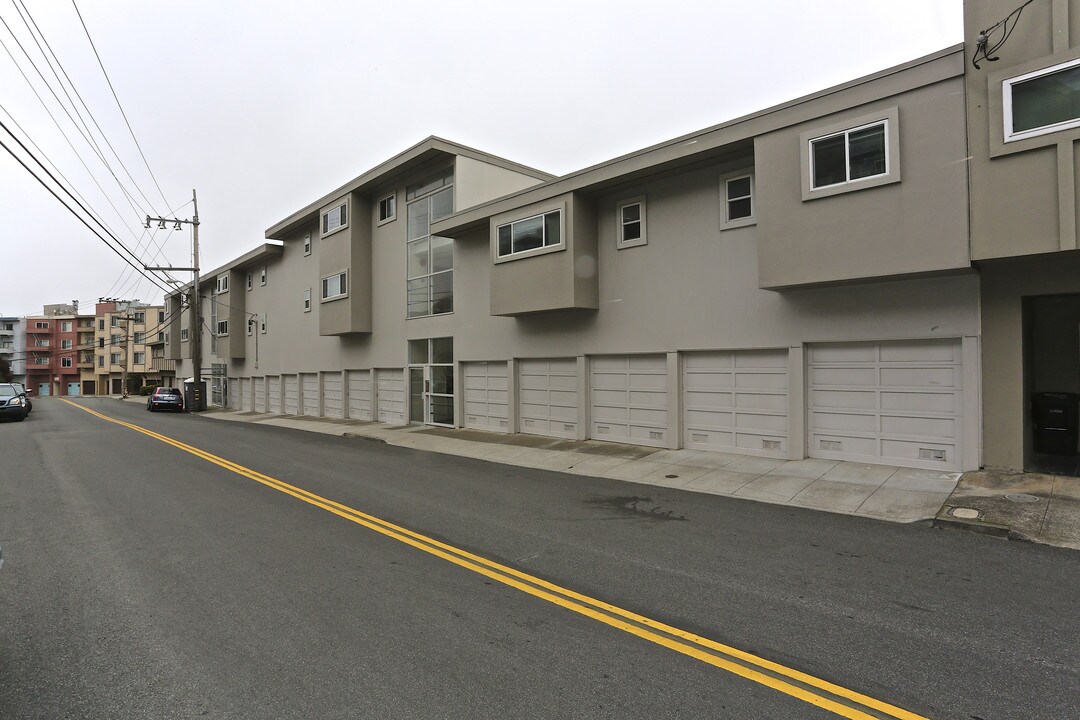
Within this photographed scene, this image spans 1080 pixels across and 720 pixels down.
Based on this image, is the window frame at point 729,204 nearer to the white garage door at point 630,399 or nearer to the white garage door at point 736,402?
the white garage door at point 736,402

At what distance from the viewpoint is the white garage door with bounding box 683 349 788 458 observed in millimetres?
10969

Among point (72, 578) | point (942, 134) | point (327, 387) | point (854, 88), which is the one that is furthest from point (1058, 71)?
point (327, 387)

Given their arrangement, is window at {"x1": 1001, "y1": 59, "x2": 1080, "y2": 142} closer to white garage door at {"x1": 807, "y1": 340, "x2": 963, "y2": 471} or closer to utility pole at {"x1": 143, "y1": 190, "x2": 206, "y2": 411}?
white garage door at {"x1": 807, "y1": 340, "x2": 963, "y2": 471}

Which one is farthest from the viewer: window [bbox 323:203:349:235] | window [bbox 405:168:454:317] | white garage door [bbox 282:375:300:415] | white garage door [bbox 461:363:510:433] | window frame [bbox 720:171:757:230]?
white garage door [bbox 282:375:300:415]

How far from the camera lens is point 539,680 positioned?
338 cm

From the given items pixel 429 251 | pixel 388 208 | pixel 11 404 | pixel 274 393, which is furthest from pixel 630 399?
pixel 11 404

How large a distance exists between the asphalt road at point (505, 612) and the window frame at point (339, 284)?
15.3 meters

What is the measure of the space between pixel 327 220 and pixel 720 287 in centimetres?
1909

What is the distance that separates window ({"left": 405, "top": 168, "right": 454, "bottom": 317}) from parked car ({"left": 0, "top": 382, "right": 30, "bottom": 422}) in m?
19.0

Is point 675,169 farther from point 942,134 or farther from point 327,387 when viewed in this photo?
point 327,387

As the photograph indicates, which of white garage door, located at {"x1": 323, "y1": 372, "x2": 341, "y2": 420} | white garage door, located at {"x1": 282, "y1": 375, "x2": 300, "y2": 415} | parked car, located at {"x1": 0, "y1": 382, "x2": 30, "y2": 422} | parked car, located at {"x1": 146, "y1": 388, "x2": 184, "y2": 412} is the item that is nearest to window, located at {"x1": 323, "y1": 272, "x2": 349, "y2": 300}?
white garage door, located at {"x1": 323, "y1": 372, "x2": 341, "y2": 420}

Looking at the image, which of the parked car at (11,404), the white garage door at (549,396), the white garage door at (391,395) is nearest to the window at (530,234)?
the white garage door at (549,396)

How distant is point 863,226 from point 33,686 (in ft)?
36.2

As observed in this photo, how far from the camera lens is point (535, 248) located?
1449cm
